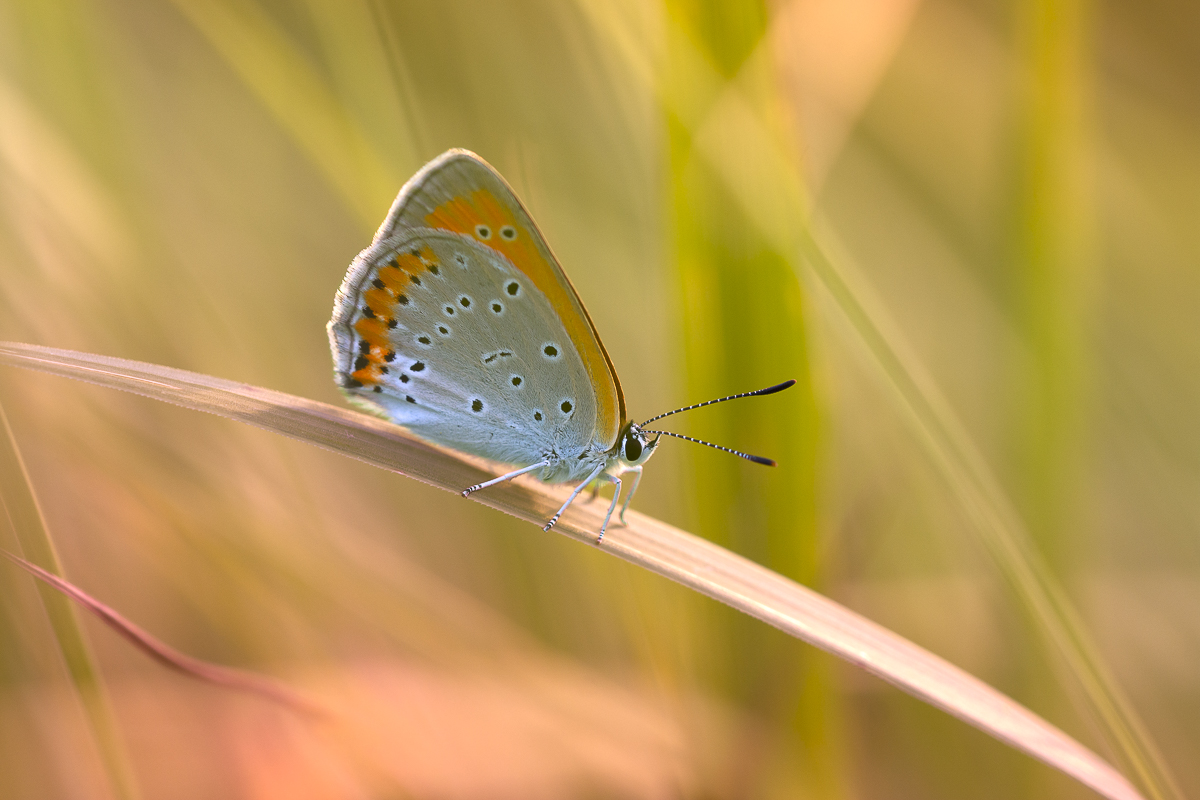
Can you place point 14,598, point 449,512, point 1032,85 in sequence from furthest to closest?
1. point 449,512
2. point 1032,85
3. point 14,598

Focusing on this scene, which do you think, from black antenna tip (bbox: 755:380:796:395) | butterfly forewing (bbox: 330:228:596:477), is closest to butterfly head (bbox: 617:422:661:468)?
butterfly forewing (bbox: 330:228:596:477)

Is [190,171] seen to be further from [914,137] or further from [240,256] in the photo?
[914,137]

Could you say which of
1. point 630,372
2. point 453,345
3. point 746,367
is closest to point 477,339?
point 453,345

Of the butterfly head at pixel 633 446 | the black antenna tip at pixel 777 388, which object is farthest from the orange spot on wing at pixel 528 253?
the black antenna tip at pixel 777 388

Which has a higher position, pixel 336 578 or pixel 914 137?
pixel 914 137

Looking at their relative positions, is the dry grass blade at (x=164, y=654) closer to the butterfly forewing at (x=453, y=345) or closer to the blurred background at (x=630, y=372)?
the blurred background at (x=630, y=372)

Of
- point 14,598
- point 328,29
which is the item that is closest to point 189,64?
point 328,29

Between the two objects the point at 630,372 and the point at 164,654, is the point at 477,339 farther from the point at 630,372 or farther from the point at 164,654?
the point at 630,372
